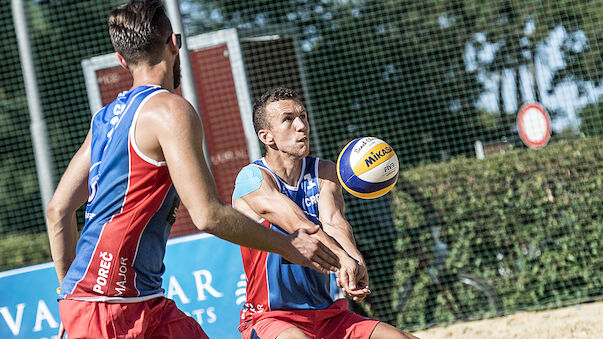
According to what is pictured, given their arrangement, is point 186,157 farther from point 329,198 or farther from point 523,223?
point 523,223

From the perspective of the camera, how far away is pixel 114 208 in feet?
6.66

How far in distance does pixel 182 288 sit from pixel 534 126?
4492 mm

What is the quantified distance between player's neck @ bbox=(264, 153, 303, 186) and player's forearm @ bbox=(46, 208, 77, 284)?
1.07 m

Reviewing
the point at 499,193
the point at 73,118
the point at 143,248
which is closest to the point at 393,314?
the point at 499,193

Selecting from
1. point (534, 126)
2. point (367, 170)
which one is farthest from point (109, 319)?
point (534, 126)

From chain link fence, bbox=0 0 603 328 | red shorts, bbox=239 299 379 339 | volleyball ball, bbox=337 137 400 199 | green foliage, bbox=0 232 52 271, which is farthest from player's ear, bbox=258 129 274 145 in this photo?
green foliage, bbox=0 232 52 271

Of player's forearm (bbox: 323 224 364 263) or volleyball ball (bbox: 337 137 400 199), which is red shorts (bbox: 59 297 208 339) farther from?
volleyball ball (bbox: 337 137 400 199)

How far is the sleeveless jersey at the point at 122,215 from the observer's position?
78.7 inches

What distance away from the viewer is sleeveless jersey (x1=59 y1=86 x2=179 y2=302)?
1998 millimetres

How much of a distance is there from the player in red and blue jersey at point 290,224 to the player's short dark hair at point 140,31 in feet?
3.21

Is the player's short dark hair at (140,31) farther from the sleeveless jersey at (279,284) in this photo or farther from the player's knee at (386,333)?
the player's knee at (386,333)

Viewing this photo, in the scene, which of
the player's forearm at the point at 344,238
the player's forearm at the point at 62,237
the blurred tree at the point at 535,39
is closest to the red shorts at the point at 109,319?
the player's forearm at the point at 62,237

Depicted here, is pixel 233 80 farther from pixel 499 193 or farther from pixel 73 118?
pixel 73 118

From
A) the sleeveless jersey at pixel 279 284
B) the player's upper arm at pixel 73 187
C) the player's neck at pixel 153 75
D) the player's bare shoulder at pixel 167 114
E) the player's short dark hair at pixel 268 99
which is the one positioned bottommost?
the sleeveless jersey at pixel 279 284
